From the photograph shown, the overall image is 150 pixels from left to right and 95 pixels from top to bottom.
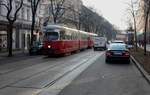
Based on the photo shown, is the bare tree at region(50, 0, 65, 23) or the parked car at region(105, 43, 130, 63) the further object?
the bare tree at region(50, 0, 65, 23)

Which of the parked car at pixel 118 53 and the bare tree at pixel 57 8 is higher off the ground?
the bare tree at pixel 57 8

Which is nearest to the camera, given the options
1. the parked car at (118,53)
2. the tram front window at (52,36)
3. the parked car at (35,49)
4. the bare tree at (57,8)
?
the parked car at (118,53)

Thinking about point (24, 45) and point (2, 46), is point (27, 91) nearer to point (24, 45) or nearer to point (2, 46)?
point (2, 46)

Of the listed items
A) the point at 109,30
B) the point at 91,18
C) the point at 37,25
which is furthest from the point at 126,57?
the point at 109,30

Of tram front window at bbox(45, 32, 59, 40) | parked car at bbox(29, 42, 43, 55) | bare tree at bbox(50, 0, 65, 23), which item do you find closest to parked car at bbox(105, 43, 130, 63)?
tram front window at bbox(45, 32, 59, 40)

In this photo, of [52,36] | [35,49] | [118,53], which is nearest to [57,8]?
[35,49]

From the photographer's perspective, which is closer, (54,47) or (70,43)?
(54,47)

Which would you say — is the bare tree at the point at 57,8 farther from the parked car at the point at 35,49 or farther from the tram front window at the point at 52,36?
the tram front window at the point at 52,36

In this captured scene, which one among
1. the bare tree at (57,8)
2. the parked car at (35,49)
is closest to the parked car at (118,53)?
the parked car at (35,49)

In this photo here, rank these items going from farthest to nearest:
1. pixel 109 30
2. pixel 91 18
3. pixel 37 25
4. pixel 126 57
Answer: pixel 109 30, pixel 91 18, pixel 37 25, pixel 126 57

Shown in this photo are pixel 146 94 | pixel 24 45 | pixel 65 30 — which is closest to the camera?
pixel 146 94

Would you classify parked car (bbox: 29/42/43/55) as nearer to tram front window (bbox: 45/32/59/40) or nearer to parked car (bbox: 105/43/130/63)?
tram front window (bbox: 45/32/59/40)

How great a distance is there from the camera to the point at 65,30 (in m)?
35.9

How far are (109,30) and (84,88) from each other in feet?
471
